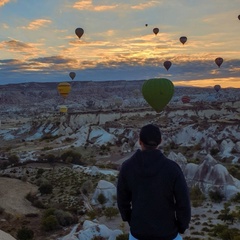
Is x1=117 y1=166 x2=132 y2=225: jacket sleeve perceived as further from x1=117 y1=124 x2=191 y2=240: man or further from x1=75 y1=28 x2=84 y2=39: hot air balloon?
x1=75 y1=28 x2=84 y2=39: hot air balloon

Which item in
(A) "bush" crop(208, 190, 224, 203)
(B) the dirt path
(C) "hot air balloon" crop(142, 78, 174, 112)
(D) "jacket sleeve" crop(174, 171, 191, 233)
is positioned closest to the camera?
(D) "jacket sleeve" crop(174, 171, 191, 233)

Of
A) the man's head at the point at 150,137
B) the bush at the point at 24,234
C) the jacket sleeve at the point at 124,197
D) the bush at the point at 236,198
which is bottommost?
the bush at the point at 24,234

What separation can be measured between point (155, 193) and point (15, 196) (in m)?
26.3

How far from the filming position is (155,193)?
14.1 ft

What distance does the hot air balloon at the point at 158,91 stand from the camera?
85.0 feet

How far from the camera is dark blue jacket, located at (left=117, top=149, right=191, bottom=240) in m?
4.26

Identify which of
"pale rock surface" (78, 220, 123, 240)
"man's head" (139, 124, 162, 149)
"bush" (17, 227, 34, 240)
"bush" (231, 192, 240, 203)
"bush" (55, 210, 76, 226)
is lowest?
"bush" (55, 210, 76, 226)

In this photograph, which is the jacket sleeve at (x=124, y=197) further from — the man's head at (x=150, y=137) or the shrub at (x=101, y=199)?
the shrub at (x=101, y=199)

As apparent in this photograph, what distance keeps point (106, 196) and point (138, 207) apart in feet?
71.6

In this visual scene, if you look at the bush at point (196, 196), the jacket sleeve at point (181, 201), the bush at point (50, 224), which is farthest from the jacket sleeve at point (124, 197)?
the bush at point (196, 196)

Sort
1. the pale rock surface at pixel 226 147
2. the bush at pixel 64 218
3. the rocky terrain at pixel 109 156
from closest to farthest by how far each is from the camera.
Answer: the bush at pixel 64 218
the rocky terrain at pixel 109 156
the pale rock surface at pixel 226 147

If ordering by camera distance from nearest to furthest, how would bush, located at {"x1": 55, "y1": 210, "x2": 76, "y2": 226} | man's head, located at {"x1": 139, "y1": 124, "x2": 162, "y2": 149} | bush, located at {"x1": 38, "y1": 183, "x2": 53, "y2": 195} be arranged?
1. man's head, located at {"x1": 139, "y1": 124, "x2": 162, "y2": 149}
2. bush, located at {"x1": 55, "y1": 210, "x2": 76, "y2": 226}
3. bush, located at {"x1": 38, "y1": 183, "x2": 53, "y2": 195}

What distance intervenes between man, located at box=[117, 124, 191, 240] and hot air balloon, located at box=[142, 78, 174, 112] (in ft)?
71.1

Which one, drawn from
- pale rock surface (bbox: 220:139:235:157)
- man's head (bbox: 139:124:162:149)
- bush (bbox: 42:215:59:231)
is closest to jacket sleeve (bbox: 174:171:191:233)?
man's head (bbox: 139:124:162:149)
